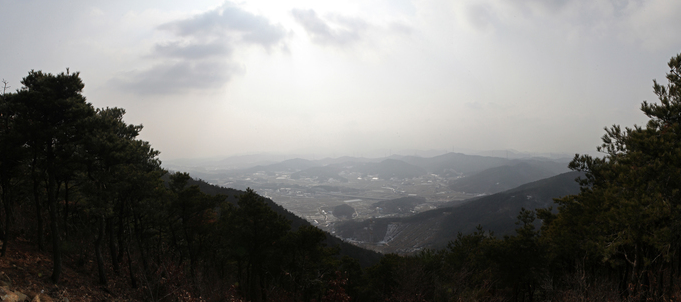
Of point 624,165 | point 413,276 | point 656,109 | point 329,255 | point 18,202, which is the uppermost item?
point 656,109

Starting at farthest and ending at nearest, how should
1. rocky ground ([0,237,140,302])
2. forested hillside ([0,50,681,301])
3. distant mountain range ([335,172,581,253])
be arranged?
distant mountain range ([335,172,581,253]) < forested hillside ([0,50,681,301]) < rocky ground ([0,237,140,302])

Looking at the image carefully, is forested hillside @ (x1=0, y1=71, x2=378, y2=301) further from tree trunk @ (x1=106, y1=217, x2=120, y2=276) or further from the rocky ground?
the rocky ground

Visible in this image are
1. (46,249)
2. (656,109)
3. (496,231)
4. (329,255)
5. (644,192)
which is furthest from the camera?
(496,231)

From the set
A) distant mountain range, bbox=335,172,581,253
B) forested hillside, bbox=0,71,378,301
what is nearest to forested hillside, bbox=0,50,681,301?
forested hillside, bbox=0,71,378,301

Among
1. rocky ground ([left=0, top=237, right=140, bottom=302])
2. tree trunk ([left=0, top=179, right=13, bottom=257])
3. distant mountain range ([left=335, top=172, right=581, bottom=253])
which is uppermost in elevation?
tree trunk ([left=0, top=179, right=13, bottom=257])

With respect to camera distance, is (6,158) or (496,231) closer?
(6,158)

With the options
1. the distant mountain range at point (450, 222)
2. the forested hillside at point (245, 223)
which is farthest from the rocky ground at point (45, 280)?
the distant mountain range at point (450, 222)

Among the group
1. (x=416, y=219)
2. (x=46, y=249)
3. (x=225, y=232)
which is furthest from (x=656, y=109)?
(x=416, y=219)

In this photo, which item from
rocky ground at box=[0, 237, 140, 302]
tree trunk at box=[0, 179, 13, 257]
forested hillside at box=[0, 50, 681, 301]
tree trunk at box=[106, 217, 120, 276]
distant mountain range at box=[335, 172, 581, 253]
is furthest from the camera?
distant mountain range at box=[335, 172, 581, 253]

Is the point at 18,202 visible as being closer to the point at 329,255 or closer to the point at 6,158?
the point at 6,158

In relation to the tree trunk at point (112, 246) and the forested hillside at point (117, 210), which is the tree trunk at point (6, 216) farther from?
the tree trunk at point (112, 246)
